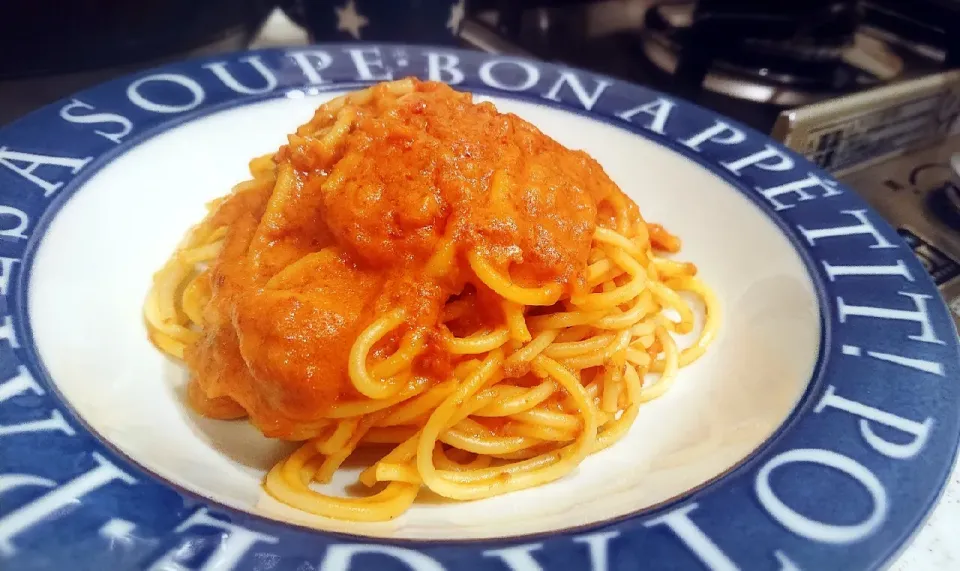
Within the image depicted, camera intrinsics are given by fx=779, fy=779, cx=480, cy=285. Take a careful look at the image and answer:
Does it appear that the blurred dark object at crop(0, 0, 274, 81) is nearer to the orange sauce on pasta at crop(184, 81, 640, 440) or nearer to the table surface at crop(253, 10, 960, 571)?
the orange sauce on pasta at crop(184, 81, 640, 440)

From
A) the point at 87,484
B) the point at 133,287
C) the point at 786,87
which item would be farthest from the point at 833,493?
the point at 786,87

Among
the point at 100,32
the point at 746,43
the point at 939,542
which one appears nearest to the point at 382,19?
the point at 100,32

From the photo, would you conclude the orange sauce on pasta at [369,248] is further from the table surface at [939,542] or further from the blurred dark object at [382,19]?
the blurred dark object at [382,19]

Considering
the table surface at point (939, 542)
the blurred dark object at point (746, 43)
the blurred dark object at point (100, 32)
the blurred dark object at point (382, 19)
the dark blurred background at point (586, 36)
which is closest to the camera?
the table surface at point (939, 542)

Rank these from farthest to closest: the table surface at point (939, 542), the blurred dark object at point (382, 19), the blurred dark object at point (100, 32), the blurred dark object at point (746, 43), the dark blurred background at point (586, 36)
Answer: the blurred dark object at point (746, 43) < the blurred dark object at point (382, 19) < the dark blurred background at point (586, 36) < the blurred dark object at point (100, 32) < the table surface at point (939, 542)

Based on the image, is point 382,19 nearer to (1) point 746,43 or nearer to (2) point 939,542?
(1) point 746,43

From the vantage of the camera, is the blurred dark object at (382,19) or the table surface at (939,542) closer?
the table surface at (939,542)

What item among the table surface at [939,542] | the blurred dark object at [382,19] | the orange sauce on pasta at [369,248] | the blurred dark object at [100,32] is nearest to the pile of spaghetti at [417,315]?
the orange sauce on pasta at [369,248]

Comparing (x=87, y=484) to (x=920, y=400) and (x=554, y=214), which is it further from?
(x=920, y=400)
